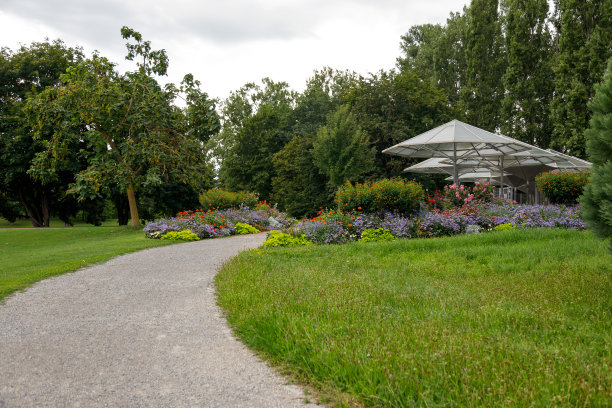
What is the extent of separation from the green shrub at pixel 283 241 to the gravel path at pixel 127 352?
3.84 meters

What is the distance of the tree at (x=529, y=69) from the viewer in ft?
92.7

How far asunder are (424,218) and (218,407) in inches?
390

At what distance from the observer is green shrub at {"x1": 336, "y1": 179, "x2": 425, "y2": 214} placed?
11984mm

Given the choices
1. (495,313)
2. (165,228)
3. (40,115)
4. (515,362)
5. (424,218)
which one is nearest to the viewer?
(515,362)

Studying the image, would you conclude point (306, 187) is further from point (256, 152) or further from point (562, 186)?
point (562, 186)

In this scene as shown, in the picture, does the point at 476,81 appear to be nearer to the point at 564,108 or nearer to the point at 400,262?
the point at 564,108

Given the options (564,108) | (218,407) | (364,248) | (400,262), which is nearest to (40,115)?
(364,248)

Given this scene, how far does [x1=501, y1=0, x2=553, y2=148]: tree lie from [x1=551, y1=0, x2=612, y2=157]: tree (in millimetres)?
3410

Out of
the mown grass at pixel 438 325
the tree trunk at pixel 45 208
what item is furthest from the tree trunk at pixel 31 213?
the mown grass at pixel 438 325

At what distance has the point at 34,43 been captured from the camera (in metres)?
25.5

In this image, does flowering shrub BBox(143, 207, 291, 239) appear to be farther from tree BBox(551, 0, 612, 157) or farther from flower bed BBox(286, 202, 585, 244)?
tree BBox(551, 0, 612, 157)

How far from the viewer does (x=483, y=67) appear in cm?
3209

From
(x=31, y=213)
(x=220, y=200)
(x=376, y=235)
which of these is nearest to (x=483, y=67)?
(x=220, y=200)

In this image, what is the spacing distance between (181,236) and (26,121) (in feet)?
50.4
